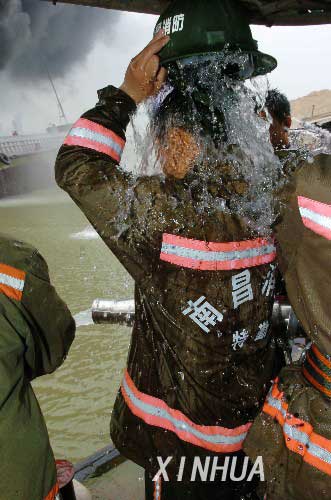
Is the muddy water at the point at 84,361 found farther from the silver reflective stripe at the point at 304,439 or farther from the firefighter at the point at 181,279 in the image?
the silver reflective stripe at the point at 304,439

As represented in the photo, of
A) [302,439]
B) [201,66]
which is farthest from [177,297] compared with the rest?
[201,66]

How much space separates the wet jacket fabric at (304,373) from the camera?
969 mm

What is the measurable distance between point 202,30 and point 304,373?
1289 millimetres

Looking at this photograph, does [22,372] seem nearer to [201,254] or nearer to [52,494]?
[52,494]

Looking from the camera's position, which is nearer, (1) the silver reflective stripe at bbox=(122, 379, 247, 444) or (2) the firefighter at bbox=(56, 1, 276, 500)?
(2) the firefighter at bbox=(56, 1, 276, 500)

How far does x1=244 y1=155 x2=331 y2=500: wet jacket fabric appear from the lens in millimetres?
969

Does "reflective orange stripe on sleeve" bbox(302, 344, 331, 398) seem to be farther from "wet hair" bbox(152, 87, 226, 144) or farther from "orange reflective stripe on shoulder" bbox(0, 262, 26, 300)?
"orange reflective stripe on shoulder" bbox(0, 262, 26, 300)

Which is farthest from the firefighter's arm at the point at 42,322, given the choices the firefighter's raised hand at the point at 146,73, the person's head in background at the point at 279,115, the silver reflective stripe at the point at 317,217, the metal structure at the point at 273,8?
the person's head in background at the point at 279,115

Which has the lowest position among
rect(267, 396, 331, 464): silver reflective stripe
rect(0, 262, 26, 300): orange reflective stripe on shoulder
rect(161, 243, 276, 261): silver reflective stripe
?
rect(267, 396, 331, 464): silver reflective stripe

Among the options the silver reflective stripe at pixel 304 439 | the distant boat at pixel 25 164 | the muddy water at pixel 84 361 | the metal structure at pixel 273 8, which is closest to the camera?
the silver reflective stripe at pixel 304 439

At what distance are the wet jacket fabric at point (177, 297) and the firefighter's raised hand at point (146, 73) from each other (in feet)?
0.15

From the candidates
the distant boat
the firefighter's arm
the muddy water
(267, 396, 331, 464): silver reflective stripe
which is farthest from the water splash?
the distant boat

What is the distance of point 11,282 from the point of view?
4.27 feet

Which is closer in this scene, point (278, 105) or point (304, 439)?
point (304, 439)
